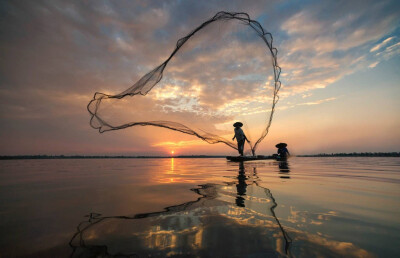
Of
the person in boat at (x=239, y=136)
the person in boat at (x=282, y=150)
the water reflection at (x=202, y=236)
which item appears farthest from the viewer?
the person in boat at (x=282, y=150)

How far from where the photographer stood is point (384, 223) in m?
2.71

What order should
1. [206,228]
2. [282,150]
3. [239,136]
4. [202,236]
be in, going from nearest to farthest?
[202,236] → [206,228] → [239,136] → [282,150]

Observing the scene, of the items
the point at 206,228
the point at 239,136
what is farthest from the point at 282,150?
the point at 206,228

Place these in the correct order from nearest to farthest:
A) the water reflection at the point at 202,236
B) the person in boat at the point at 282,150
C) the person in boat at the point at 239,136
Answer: the water reflection at the point at 202,236, the person in boat at the point at 239,136, the person in boat at the point at 282,150

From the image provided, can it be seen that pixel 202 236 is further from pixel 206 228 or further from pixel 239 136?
pixel 239 136

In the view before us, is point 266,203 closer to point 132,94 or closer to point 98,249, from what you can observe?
point 98,249

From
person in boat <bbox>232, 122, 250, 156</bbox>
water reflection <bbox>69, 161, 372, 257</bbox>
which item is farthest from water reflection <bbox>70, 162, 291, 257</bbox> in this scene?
person in boat <bbox>232, 122, 250, 156</bbox>

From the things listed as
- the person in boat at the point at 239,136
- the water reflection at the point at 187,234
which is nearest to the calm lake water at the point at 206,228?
the water reflection at the point at 187,234

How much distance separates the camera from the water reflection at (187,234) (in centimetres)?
195

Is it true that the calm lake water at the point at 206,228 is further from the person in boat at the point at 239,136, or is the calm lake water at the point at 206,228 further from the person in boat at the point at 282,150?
the person in boat at the point at 282,150

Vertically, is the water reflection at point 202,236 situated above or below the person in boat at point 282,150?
below

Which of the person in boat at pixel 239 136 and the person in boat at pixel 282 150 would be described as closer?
the person in boat at pixel 239 136

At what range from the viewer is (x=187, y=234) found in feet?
7.71

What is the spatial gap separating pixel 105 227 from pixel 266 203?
2875 mm
